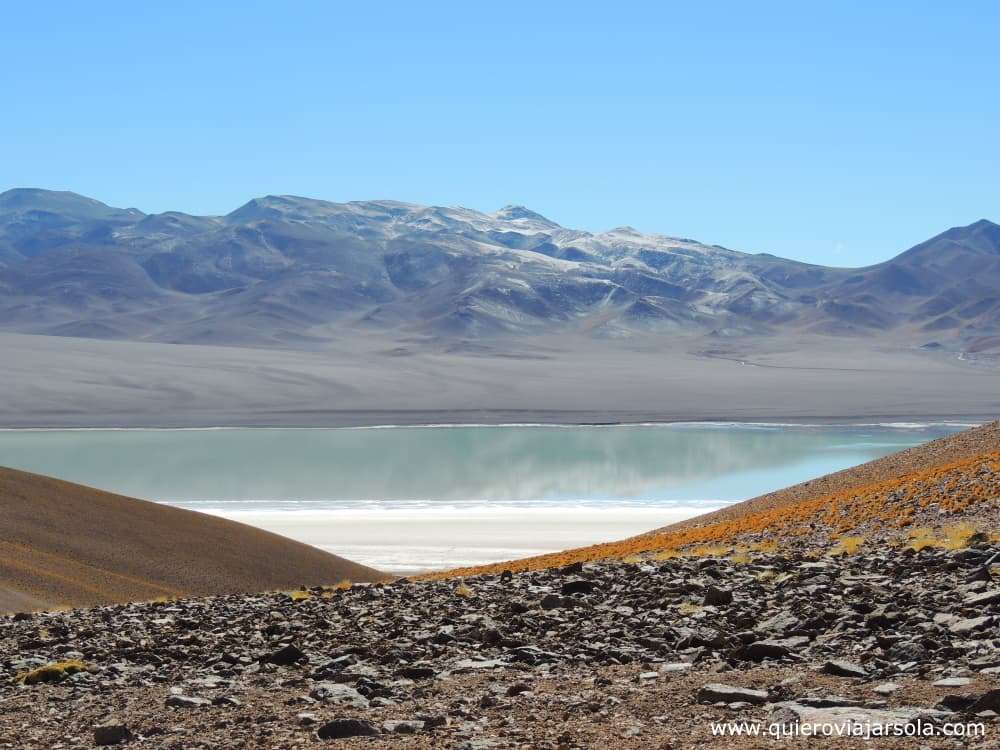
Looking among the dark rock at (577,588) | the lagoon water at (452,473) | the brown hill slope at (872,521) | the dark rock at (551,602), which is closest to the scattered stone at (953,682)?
the dark rock at (551,602)

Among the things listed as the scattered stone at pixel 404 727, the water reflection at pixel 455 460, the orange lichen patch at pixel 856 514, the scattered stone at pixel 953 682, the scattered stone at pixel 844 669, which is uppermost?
the scattered stone at pixel 953 682

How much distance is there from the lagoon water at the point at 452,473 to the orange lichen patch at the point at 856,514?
35.6 ft

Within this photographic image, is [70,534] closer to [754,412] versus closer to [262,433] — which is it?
[262,433]

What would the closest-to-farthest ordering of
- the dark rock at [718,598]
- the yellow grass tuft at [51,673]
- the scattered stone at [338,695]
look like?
the scattered stone at [338,695] → the yellow grass tuft at [51,673] → the dark rock at [718,598]

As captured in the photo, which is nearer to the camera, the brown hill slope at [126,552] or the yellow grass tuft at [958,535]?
the yellow grass tuft at [958,535]

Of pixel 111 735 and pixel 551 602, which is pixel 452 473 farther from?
pixel 111 735

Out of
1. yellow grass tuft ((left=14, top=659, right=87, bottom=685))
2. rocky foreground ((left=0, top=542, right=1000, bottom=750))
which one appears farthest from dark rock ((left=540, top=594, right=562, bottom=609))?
yellow grass tuft ((left=14, top=659, right=87, bottom=685))

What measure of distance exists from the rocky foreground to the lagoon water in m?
18.7

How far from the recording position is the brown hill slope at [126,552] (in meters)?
19.7

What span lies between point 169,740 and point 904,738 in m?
3.97

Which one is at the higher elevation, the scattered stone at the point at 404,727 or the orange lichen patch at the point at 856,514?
the scattered stone at the point at 404,727

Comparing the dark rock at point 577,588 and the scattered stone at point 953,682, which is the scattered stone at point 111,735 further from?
the dark rock at point 577,588

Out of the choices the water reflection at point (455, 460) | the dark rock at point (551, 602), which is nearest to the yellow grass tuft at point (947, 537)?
the dark rock at point (551, 602)

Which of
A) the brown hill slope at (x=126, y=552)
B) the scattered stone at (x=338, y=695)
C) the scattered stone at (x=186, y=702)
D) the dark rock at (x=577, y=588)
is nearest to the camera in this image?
the scattered stone at (x=338, y=695)
